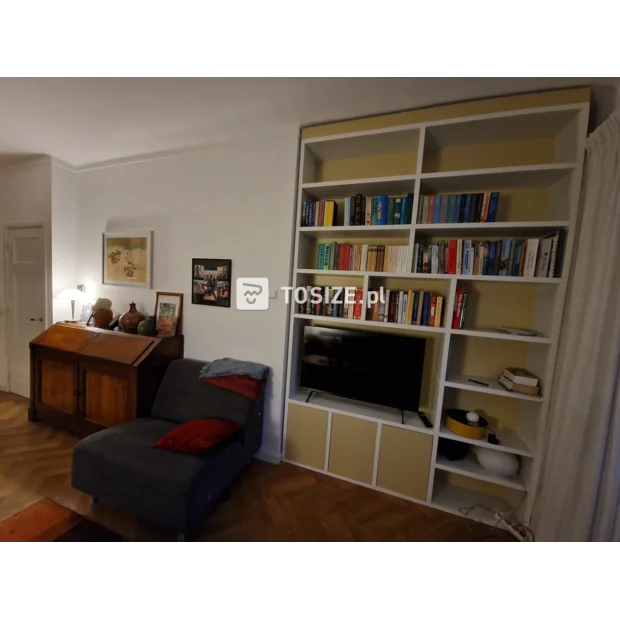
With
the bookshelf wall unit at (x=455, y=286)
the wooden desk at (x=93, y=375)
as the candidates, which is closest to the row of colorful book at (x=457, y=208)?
the bookshelf wall unit at (x=455, y=286)

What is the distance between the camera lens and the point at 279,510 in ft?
5.05

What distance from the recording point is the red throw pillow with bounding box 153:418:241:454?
4.64 feet

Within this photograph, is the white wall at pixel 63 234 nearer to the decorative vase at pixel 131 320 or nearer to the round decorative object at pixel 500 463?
the decorative vase at pixel 131 320

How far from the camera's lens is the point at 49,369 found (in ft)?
7.16

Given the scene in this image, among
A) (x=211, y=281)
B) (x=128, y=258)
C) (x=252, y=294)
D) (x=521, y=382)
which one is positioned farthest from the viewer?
(x=128, y=258)

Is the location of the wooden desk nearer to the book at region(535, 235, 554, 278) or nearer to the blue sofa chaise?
the blue sofa chaise

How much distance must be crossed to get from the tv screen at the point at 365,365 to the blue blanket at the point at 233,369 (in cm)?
32

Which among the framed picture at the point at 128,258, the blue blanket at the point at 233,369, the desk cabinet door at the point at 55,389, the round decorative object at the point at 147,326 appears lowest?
the desk cabinet door at the point at 55,389

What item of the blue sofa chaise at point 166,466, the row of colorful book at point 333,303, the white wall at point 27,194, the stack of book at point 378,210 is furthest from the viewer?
the white wall at point 27,194

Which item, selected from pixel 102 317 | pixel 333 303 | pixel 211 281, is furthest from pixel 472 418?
pixel 102 317

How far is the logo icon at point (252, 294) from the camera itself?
1.96 meters

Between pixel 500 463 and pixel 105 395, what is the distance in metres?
2.80

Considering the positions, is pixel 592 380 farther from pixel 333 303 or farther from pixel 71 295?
pixel 71 295
